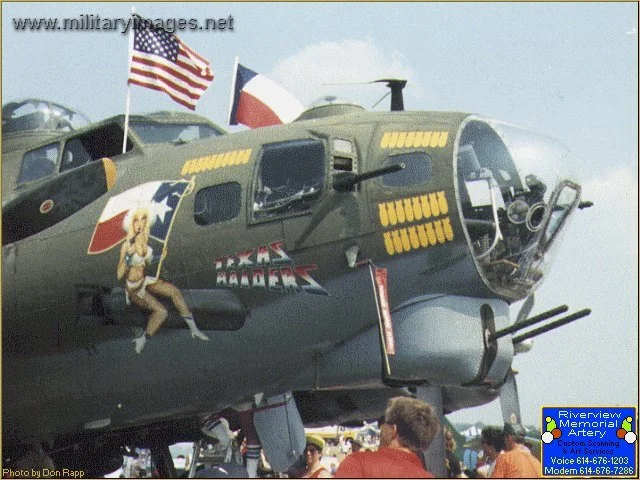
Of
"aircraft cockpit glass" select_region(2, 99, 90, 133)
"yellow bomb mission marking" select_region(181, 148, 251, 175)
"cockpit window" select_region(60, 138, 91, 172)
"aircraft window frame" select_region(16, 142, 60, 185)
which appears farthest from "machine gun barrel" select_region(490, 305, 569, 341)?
"aircraft cockpit glass" select_region(2, 99, 90, 133)

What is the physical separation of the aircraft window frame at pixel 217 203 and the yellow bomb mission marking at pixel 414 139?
1767mm

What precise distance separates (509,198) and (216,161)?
11.3 ft

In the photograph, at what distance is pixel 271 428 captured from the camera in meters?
12.4

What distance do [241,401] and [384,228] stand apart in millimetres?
2935

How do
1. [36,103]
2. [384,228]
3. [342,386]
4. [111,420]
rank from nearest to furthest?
[384,228] → [342,386] → [111,420] → [36,103]

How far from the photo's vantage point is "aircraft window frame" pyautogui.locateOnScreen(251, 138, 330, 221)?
37.0 feet

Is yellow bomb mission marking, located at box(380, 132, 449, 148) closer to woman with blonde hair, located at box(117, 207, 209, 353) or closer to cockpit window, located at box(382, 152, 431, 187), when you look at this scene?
cockpit window, located at box(382, 152, 431, 187)

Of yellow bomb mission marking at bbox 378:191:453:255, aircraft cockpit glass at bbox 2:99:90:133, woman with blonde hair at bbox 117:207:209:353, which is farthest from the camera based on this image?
aircraft cockpit glass at bbox 2:99:90:133

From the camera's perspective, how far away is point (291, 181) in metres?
11.5

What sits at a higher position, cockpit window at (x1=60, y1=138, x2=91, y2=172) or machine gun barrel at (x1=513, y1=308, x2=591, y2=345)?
cockpit window at (x1=60, y1=138, x2=91, y2=172)

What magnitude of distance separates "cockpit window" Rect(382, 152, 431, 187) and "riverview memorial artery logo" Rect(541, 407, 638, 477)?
2817 millimetres

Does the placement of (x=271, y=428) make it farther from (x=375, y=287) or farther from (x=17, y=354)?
(x=17, y=354)

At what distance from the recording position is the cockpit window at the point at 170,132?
14.0 meters

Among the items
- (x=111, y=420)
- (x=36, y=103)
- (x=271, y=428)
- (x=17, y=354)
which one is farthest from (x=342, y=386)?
(x=36, y=103)
